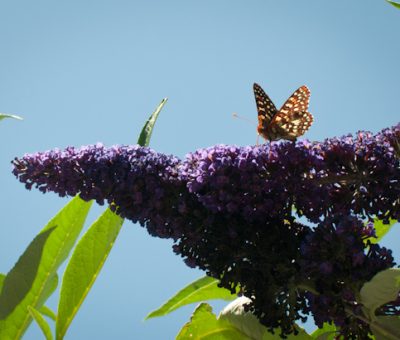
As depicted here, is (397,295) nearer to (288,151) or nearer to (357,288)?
(357,288)

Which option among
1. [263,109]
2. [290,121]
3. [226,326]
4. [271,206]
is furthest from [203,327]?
[263,109]

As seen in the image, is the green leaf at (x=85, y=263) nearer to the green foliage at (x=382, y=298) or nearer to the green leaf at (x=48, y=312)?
the green leaf at (x=48, y=312)

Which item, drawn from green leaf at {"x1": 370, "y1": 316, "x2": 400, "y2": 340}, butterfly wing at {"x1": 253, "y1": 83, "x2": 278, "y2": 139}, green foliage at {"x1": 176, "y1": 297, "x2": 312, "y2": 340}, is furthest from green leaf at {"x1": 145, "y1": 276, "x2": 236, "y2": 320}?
butterfly wing at {"x1": 253, "y1": 83, "x2": 278, "y2": 139}

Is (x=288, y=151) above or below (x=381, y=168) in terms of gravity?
above

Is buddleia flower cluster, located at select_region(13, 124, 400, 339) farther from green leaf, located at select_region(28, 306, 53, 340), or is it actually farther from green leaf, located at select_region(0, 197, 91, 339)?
green leaf, located at select_region(28, 306, 53, 340)

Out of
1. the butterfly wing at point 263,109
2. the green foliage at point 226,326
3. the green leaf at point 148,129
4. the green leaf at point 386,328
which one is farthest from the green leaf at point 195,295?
the butterfly wing at point 263,109

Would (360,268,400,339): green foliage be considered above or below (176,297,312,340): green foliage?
below

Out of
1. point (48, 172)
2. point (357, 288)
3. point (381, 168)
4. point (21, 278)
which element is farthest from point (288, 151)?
point (21, 278)

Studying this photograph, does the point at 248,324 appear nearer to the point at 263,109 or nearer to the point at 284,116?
the point at 284,116
